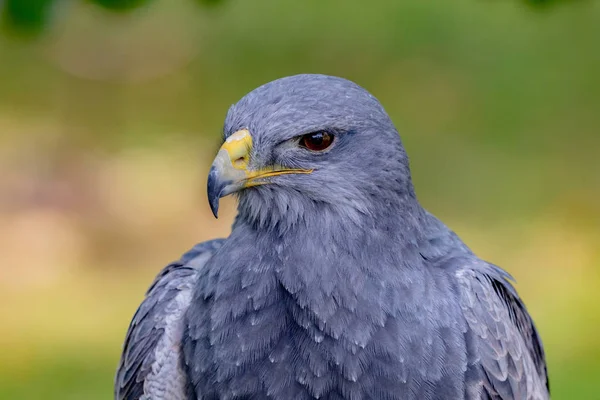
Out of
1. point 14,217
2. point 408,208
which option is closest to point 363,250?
point 408,208

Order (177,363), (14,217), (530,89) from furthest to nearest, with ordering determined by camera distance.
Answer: (530,89) < (14,217) < (177,363)

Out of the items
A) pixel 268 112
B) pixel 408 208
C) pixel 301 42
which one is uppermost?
pixel 301 42

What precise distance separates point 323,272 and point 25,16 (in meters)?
1.52

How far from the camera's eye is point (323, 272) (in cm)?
341

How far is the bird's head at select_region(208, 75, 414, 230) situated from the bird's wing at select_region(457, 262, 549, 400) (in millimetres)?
582

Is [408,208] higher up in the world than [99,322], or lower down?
higher up

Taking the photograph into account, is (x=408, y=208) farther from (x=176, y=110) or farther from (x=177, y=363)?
(x=176, y=110)

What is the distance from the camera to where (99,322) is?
28.5 feet

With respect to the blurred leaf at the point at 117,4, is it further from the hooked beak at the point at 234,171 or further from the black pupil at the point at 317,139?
the black pupil at the point at 317,139

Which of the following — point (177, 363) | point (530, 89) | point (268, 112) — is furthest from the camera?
point (530, 89)

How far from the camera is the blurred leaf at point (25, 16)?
2.52m

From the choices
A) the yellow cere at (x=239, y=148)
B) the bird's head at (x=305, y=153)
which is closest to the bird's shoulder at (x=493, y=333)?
the bird's head at (x=305, y=153)

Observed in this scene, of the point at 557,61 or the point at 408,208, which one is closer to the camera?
the point at 408,208

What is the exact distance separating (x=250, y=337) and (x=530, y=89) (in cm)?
937
